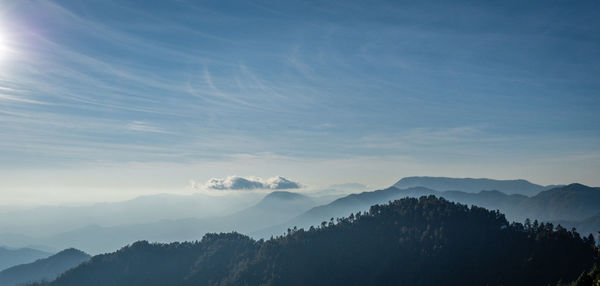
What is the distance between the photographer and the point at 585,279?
Answer: 150000mm

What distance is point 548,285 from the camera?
19738 cm

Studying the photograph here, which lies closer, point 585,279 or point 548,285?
point 585,279

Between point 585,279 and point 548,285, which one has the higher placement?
point 585,279

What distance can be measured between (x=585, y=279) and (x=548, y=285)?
53396 millimetres
